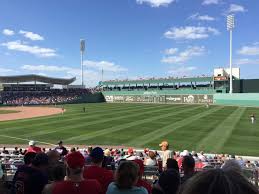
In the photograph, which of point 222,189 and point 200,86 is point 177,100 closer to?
point 200,86

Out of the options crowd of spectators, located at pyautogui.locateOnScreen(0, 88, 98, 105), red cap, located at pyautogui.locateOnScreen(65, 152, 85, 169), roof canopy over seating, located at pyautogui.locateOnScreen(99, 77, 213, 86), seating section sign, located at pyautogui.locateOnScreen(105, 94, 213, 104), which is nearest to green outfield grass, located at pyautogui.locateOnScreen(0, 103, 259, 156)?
A: red cap, located at pyautogui.locateOnScreen(65, 152, 85, 169)

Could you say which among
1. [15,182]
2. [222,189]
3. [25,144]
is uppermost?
[222,189]

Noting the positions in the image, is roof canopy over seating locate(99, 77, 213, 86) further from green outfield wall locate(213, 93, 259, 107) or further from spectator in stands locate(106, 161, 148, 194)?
spectator in stands locate(106, 161, 148, 194)

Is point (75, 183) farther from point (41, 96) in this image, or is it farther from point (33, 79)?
point (33, 79)

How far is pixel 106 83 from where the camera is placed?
13900 centimetres

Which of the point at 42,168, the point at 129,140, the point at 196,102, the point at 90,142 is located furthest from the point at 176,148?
the point at 196,102

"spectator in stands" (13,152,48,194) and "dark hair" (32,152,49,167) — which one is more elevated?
"dark hair" (32,152,49,167)

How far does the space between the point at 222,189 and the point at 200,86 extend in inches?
4518

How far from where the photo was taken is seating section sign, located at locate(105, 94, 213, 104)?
99250mm

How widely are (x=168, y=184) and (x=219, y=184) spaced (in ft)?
11.3

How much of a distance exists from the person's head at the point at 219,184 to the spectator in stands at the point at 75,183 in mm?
3101

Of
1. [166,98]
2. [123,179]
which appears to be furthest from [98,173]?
[166,98]

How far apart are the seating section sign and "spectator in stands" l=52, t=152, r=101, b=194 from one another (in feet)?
310

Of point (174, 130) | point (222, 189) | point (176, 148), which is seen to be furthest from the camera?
point (174, 130)
